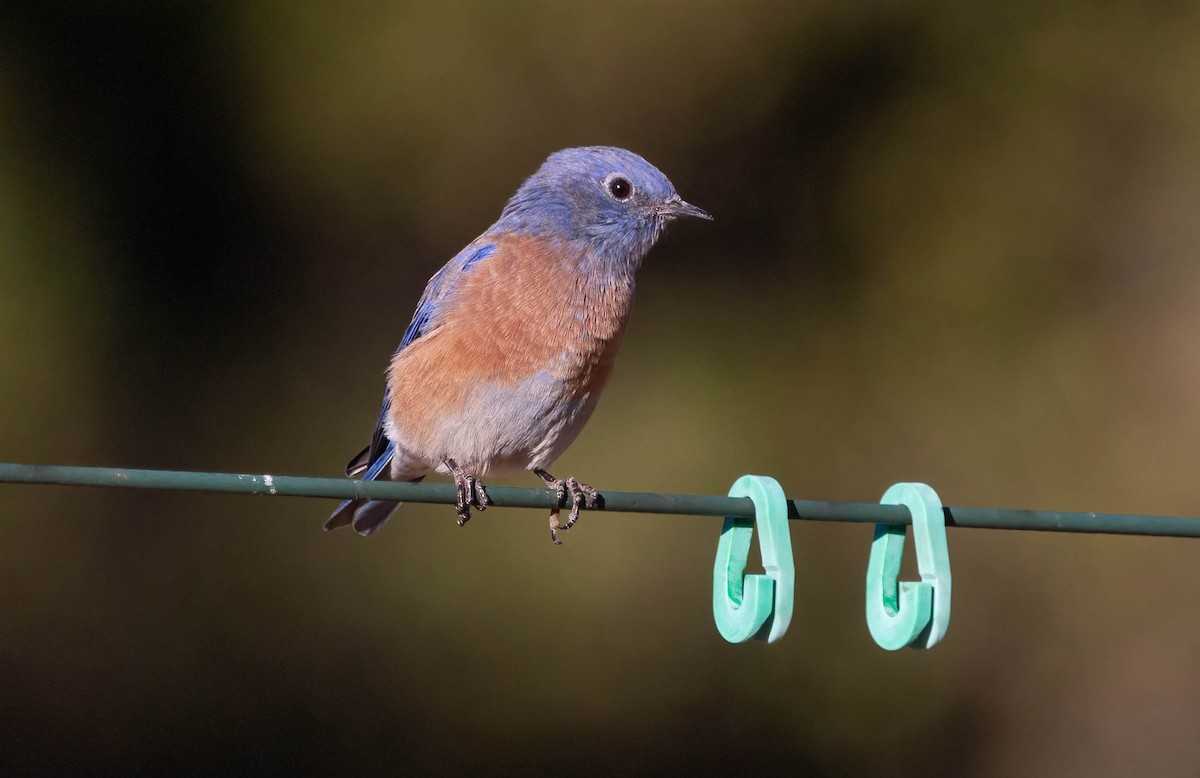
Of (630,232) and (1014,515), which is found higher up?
(630,232)

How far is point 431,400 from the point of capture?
3.79 meters

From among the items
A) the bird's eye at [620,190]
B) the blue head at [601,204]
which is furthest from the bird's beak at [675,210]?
the bird's eye at [620,190]

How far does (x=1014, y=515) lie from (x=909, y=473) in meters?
3.86

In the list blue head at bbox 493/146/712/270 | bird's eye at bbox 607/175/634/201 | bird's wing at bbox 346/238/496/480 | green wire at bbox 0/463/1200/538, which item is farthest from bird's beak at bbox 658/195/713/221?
green wire at bbox 0/463/1200/538

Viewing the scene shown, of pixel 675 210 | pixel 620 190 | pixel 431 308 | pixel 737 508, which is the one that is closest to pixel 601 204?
pixel 620 190

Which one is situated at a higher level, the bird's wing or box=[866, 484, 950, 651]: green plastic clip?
the bird's wing

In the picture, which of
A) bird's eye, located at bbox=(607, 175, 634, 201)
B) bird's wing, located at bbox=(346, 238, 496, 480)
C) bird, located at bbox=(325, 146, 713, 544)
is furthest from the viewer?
bird's eye, located at bbox=(607, 175, 634, 201)

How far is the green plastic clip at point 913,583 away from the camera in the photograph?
2305 millimetres

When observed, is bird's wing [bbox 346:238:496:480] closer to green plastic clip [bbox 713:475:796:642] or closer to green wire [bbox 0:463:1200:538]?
green wire [bbox 0:463:1200:538]

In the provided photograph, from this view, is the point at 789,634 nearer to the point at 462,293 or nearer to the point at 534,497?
the point at 462,293

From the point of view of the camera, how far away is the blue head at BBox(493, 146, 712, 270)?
4.04 meters

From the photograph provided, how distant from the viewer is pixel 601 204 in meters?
4.14

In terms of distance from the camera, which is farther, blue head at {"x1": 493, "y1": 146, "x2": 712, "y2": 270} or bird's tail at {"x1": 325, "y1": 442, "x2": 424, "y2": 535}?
bird's tail at {"x1": 325, "y1": 442, "x2": 424, "y2": 535}

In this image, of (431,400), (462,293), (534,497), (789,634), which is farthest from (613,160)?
(789,634)
